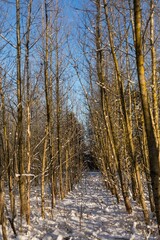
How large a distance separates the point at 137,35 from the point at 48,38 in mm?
5762

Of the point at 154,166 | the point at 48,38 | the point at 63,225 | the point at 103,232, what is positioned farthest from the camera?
the point at 48,38

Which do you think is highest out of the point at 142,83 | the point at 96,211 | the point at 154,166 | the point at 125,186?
the point at 142,83

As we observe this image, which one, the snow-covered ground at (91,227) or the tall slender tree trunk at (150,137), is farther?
the snow-covered ground at (91,227)

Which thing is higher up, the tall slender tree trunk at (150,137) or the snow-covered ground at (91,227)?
the tall slender tree trunk at (150,137)

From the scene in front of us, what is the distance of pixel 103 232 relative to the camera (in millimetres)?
5188

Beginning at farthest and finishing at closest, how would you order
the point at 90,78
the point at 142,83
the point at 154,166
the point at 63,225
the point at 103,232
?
the point at 90,78, the point at 63,225, the point at 103,232, the point at 142,83, the point at 154,166

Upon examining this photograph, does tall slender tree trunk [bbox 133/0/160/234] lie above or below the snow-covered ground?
above

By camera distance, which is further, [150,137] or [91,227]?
[91,227]

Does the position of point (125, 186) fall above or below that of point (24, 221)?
above

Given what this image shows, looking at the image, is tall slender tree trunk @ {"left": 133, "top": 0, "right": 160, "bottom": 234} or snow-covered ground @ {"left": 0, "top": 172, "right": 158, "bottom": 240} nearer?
tall slender tree trunk @ {"left": 133, "top": 0, "right": 160, "bottom": 234}

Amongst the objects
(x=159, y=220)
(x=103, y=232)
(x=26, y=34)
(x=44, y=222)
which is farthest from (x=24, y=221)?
(x=26, y=34)

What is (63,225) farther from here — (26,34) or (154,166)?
(26,34)

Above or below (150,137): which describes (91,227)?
below

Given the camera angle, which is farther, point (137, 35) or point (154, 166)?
point (137, 35)
